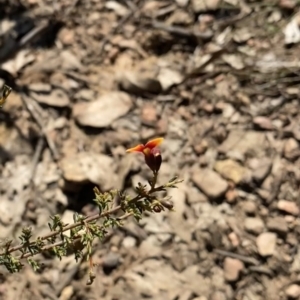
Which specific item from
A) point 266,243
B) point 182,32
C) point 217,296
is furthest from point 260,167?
point 182,32

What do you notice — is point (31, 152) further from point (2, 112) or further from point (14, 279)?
point (14, 279)

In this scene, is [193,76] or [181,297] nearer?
[181,297]

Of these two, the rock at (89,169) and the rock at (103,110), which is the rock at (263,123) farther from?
the rock at (89,169)

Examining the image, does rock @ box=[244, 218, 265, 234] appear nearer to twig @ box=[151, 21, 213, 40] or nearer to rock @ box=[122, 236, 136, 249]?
rock @ box=[122, 236, 136, 249]

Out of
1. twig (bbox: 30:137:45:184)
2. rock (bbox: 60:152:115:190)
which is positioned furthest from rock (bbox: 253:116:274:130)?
twig (bbox: 30:137:45:184)

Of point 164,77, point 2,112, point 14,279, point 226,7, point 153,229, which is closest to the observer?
point 14,279

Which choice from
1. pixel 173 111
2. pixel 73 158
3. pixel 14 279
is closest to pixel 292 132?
pixel 173 111

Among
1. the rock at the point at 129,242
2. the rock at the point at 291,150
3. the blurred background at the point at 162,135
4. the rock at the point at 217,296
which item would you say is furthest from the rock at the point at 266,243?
the rock at the point at 129,242

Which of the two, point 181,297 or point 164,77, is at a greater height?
point 164,77
